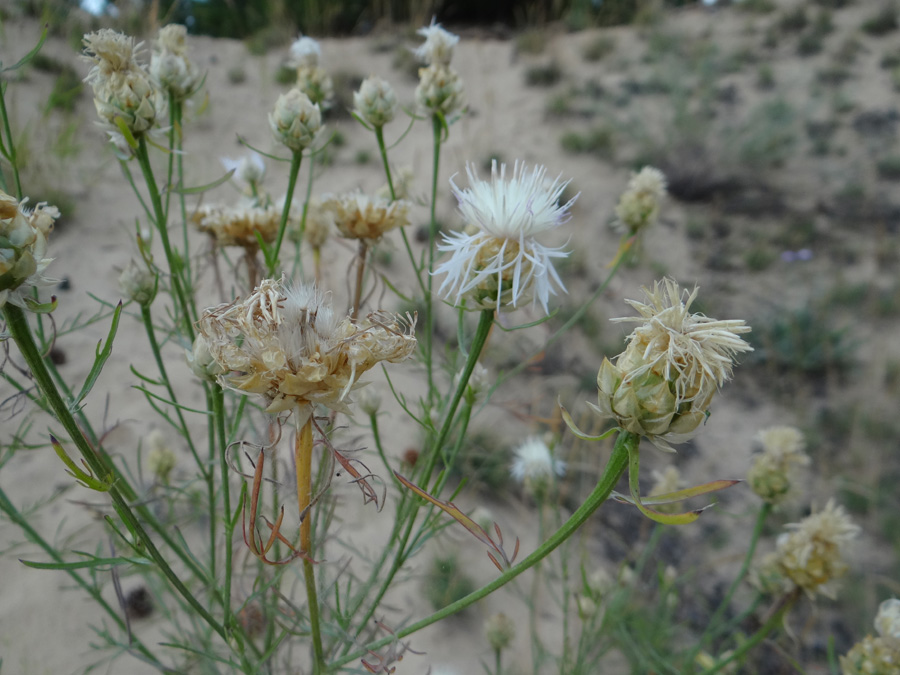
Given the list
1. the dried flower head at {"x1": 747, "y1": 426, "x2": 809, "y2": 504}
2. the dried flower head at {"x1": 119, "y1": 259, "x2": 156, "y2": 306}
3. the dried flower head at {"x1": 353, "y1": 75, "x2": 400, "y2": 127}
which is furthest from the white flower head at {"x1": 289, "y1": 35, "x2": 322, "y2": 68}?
the dried flower head at {"x1": 747, "y1": 426, "x2": 809, "y2": 504}

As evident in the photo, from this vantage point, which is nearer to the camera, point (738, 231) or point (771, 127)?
point (738, 231)

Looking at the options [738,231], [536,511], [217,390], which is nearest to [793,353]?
[738,231]

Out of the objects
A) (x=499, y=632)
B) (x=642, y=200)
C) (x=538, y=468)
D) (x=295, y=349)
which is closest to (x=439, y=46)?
(x=642, y=200)

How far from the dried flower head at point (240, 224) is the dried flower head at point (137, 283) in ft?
0.51

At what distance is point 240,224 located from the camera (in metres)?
0.90

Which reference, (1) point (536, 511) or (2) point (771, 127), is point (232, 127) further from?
(2) point (771, 127)

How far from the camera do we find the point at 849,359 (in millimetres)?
3109

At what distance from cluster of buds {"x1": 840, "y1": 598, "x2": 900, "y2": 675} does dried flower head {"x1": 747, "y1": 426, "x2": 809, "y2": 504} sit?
0.25 metres

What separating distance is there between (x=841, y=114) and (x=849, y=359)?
2734 mm

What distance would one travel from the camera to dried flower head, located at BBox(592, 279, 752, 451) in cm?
46

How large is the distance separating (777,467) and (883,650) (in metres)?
0.33

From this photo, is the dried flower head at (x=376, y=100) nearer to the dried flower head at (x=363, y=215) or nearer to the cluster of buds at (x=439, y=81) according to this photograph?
the cluster of buds at (x=439, y=81)

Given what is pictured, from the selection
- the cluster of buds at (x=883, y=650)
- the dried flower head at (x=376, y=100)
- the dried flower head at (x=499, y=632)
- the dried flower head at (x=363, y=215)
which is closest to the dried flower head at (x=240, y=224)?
the dried flower head at (x=363, y=215)

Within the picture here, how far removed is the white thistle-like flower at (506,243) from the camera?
0.56 meters
